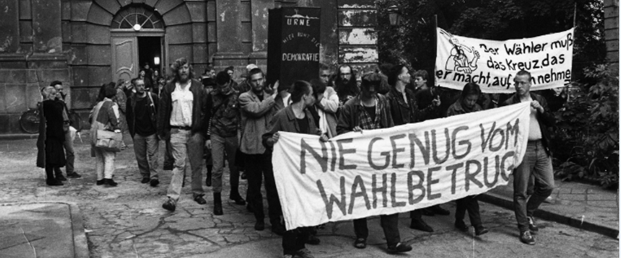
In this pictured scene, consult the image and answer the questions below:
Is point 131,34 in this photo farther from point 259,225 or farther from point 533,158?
point 533,158

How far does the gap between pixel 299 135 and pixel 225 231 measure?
6.00ft

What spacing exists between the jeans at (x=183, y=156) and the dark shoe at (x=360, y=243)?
2750mm

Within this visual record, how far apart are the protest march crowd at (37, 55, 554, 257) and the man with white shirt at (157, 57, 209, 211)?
13mm

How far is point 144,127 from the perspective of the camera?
11.6 meters

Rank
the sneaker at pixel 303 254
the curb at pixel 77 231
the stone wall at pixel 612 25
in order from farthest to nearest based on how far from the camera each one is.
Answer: the stone wall at pixel 612 25
the curb at pixel 77 231
the sneaker at pixel 303 254

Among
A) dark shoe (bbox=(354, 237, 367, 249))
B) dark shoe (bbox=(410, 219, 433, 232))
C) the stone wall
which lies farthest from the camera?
the stone wall

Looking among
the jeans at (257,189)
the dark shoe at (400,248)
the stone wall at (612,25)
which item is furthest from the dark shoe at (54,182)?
the stone wall at (612,25)

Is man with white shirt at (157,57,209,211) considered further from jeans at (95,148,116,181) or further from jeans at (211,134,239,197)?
jeans at (95,148,116,181)

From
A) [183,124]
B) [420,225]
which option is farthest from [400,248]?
[183,124]

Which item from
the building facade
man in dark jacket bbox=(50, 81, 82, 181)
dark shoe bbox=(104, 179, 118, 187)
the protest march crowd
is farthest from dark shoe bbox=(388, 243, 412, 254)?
the building facade

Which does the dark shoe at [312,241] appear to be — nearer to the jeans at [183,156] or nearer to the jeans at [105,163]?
the jeans at [183,156]

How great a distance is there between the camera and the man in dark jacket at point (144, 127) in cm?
1155

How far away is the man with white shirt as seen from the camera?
964cm

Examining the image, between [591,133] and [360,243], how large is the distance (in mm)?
5249
